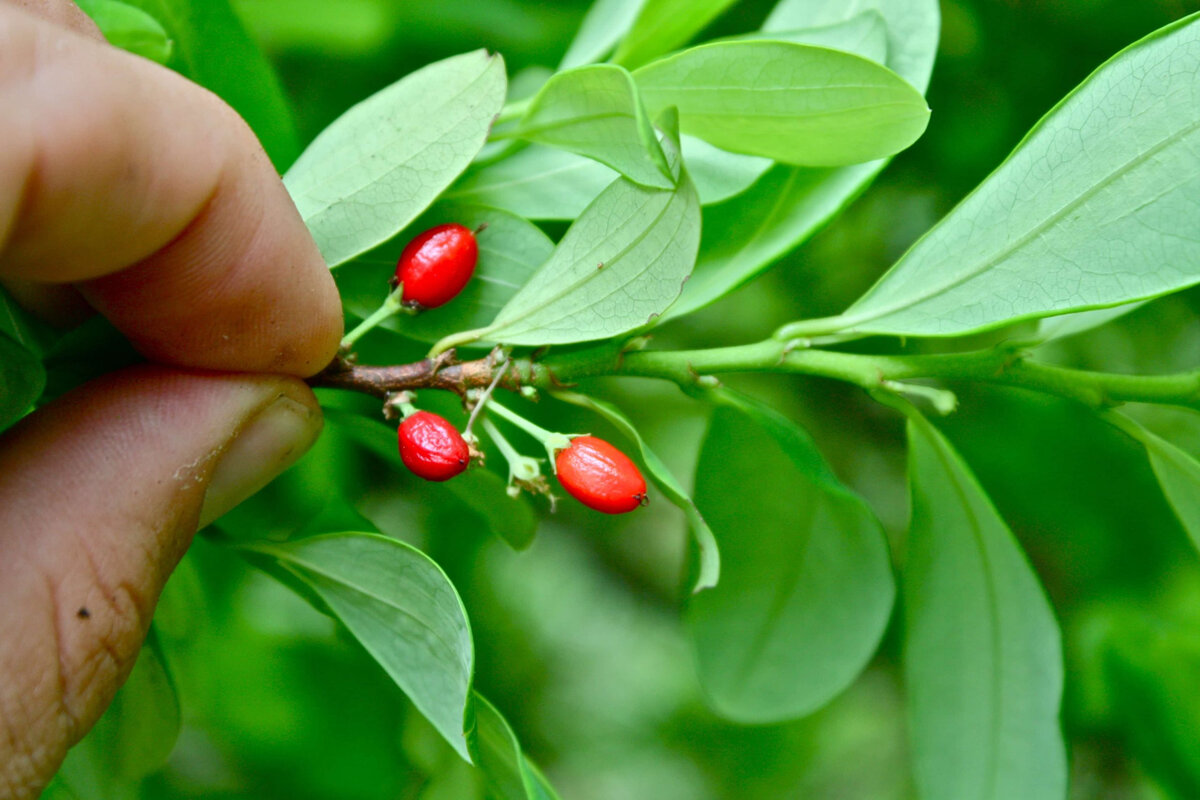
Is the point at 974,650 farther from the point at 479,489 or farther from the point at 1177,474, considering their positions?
the point at 479,489

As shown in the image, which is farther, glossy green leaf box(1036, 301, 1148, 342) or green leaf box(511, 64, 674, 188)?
glossy green leaf box(1036, 301, 1148, 342)

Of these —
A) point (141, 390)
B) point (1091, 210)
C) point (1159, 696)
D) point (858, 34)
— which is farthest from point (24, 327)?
point (1159, 696)

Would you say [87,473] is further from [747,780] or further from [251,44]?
[747,780]

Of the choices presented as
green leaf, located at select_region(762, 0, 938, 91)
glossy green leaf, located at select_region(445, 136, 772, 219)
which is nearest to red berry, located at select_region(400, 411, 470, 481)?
glossy green leaf, located at select_region(445, 136, 772, 219)

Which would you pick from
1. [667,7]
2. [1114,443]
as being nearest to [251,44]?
[667,7]

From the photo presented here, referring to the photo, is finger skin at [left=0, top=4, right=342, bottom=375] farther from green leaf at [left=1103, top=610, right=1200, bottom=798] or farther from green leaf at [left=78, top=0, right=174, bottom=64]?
green leaf at [left=1103, top=610, right=1200, bottom=798]

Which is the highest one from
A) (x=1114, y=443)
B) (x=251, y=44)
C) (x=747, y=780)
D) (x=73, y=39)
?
(x=73, y=39)
